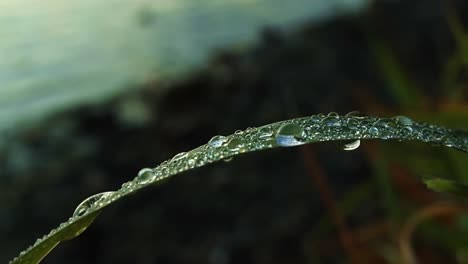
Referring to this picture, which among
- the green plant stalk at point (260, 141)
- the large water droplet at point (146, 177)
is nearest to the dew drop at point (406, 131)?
the green plant stalk at point (260, 141)

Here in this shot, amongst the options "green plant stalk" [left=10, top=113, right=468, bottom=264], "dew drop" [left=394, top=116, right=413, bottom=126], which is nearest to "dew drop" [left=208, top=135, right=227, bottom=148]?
"green plant stalk" [left=10, top=113, right=468, bottom=264]

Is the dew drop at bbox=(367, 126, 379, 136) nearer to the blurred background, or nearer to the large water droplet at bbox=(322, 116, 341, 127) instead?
the large water droplet at bbox=(322, 116, 341, 127)

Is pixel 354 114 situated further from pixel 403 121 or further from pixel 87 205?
pixel 87 205

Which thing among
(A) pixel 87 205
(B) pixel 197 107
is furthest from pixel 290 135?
(B) pixel 197 107

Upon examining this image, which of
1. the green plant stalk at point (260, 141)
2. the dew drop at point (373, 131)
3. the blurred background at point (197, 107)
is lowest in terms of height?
the dew drop at point (373, 131)

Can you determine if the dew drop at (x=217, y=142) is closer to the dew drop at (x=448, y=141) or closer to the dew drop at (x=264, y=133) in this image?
the dew drop at (x=264, y=133)

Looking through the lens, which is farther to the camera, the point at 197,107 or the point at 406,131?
the point at 197,107

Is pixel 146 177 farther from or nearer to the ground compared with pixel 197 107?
nearer to the ground
